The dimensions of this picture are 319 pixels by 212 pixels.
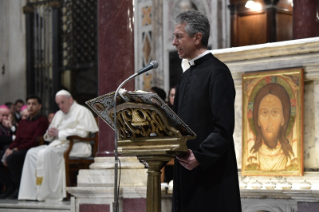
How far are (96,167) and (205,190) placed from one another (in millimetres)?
3230

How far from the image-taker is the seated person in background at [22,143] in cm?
830

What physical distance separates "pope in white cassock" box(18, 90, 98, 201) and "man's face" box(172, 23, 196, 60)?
4.72 m

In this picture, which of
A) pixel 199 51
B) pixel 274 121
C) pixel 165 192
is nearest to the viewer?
pixel 199 51

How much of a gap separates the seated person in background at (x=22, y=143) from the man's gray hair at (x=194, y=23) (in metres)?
5.40

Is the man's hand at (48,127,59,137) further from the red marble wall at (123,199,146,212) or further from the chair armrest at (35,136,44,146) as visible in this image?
the red marble wall at (123,199,146,212)

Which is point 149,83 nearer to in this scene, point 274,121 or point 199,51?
point 274,121

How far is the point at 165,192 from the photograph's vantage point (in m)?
5.52

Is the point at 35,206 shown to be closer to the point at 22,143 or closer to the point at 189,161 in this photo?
the point at 22,143

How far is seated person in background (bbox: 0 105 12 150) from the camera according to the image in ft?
29.3

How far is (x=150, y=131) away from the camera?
318 centimetres

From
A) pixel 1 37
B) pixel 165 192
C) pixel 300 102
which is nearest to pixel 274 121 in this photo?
pixel 300 102

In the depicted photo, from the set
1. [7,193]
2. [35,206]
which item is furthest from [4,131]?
[35,206]

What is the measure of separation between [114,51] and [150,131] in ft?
10.5

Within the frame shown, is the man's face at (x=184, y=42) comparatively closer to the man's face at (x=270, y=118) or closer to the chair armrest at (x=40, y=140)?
Answer: the man's face at (x=270, y=118)
